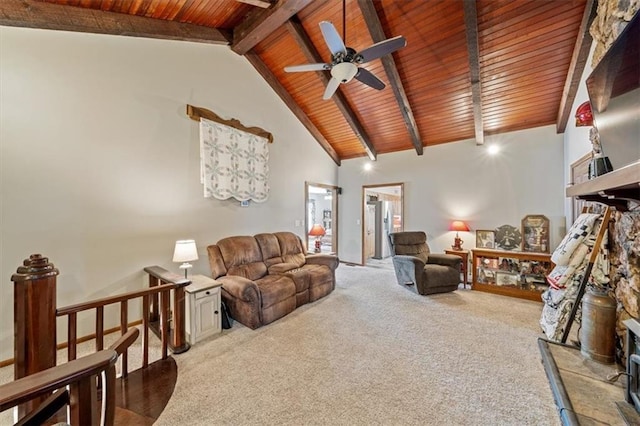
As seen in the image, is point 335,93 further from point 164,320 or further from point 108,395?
point 108,395

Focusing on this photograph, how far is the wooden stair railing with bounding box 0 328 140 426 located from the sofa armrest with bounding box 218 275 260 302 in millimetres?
1858

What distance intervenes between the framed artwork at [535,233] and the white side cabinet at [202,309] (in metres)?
5.28

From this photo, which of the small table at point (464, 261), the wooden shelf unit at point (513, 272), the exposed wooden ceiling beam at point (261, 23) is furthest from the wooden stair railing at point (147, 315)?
the wooden shelf unit at point (513, 272)

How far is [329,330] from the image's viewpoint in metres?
3.07

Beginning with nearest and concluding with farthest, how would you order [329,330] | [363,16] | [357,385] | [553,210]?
[357,385]
[329,330]
[363,16]
[553,210]

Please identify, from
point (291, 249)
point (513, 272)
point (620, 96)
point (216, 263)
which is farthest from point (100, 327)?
point (513, 272)

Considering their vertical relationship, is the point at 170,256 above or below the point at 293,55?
below

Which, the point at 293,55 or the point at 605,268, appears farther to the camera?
the point at 293,55

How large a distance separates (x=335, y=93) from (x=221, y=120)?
2201 mm

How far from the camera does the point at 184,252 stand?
309cm

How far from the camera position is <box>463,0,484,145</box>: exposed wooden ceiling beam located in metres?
3.00

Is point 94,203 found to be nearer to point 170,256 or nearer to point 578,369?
point 170,256

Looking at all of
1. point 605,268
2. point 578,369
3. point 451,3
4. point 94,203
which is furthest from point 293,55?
point 578,369

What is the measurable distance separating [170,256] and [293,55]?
3.82m
